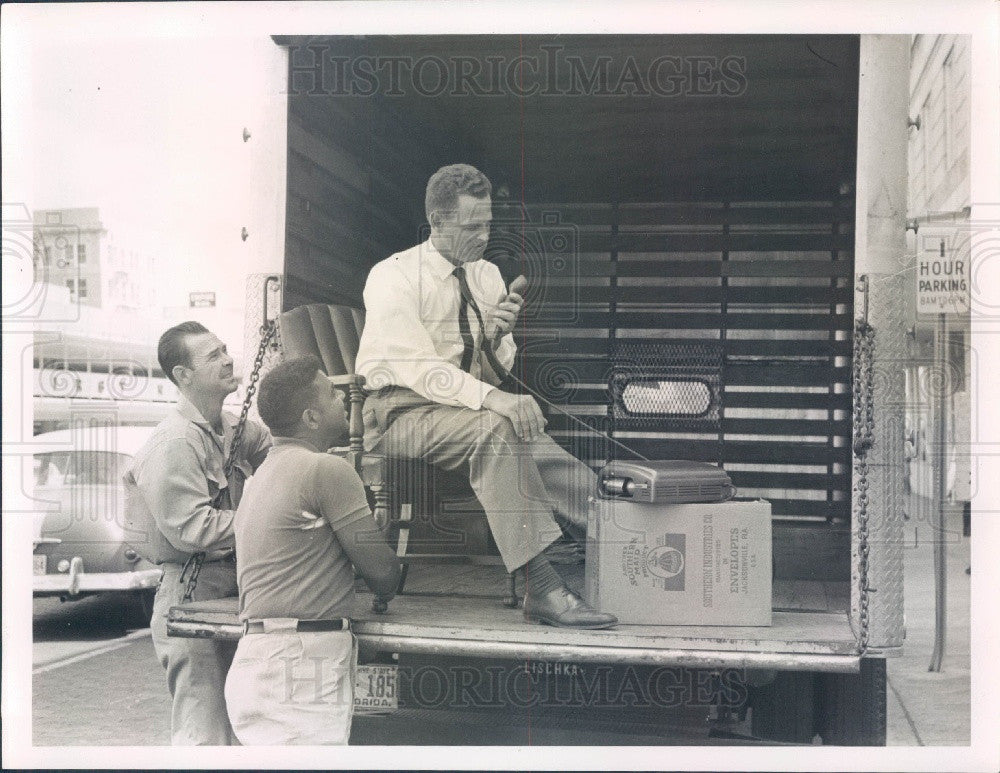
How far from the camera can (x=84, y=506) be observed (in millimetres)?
3625

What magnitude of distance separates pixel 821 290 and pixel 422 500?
1715mm

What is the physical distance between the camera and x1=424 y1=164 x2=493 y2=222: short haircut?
3.61m

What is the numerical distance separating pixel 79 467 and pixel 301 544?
920 millimetres

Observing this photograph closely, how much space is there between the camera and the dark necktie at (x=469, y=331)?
12.0 feet

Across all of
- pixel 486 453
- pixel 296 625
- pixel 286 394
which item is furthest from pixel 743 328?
pixel 296 625

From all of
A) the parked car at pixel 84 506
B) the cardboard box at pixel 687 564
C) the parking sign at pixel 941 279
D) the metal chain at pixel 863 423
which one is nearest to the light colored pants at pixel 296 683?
the parked car at pixel 84 506

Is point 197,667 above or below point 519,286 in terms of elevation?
below

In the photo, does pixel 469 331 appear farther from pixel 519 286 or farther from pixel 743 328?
pixel 743 328

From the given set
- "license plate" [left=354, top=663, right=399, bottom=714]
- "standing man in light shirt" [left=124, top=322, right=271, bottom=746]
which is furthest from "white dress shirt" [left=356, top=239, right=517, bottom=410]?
"license plate" [left=354, top=663, right=399, bottom=714]

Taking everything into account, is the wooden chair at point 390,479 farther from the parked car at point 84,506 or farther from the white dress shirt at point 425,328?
the parked car at point 84,506

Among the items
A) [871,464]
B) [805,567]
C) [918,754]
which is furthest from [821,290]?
[918,754]

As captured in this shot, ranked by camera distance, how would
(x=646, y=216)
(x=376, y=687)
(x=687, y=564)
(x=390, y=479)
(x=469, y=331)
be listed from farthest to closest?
(x=646, y=216), (x=469, y=331), (x=390, y=479), (x=376, y=687), (x=687, y=564)

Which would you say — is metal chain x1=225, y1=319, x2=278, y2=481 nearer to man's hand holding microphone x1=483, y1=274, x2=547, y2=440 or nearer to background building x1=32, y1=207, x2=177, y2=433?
background building x1=32, y1=207, x2=177, y2=433

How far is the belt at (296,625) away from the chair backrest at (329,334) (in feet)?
2.88
